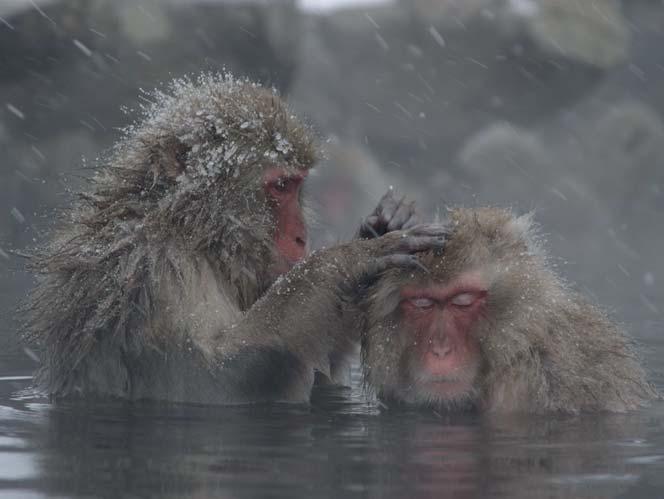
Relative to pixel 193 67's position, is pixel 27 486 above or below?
below

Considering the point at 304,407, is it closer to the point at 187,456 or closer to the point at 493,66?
the point at 187,456

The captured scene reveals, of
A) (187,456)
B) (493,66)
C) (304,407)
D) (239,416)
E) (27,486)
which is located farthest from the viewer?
A: (493,66)

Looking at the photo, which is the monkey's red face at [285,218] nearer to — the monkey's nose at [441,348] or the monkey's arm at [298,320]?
the monkey's arm at [298,320]

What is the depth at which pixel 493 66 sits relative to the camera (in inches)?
656

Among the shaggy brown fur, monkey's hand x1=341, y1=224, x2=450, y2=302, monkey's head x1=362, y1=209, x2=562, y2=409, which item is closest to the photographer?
monkey's hand x1=341, y1=224, x2=450, y2=302

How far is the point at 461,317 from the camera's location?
476cm

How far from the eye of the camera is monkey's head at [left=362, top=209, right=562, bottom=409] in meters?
4.71

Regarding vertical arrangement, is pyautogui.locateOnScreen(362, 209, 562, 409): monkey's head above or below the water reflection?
above

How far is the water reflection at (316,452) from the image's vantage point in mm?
3223

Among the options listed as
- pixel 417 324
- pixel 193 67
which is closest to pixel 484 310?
pixel 417 324

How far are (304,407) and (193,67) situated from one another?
8909mm

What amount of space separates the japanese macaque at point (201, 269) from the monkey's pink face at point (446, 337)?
217 millimetres

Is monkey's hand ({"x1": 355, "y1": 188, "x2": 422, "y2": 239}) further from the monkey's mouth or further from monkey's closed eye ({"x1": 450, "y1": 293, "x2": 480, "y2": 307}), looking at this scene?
the monkey's mouth

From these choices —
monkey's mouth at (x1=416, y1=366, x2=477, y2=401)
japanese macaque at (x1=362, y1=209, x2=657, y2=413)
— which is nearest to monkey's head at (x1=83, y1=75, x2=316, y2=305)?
japanese macaque at (x1=362, y1=209, x2=657, y2=413)
